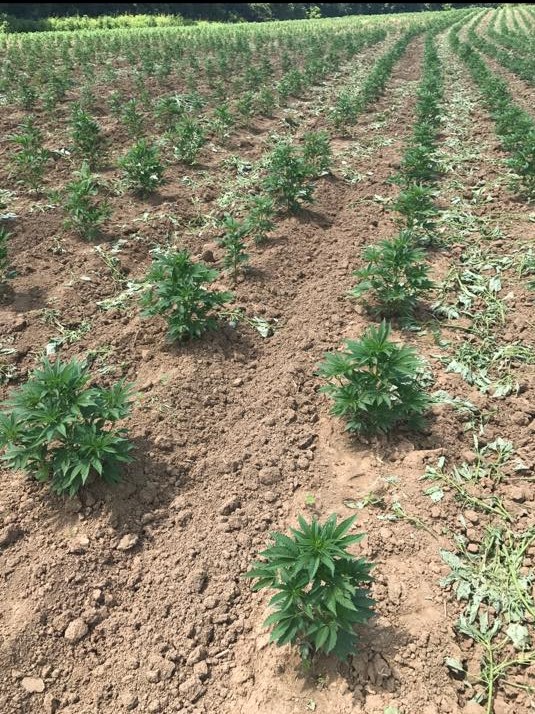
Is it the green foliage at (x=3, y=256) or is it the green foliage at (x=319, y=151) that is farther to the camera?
the green foliage at (x=319, y=151)

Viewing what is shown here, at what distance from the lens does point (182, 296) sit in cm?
434

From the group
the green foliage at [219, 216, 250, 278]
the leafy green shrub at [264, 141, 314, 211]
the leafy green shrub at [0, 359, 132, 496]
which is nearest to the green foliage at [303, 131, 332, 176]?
the leafy green shrub at [264, 141, 314, 211]

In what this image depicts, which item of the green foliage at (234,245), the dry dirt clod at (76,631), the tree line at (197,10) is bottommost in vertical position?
the dry dirt clod at (76,631)

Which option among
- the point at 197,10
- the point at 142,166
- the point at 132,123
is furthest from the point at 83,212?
the point at 197,10

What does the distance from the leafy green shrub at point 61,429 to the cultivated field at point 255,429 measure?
0.06 feet

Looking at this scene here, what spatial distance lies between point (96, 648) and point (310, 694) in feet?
3.69

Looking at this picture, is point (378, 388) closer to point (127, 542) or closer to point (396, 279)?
point (396, 279)

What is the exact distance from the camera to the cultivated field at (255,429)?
2553 millimetres

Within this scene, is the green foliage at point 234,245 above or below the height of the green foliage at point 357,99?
below

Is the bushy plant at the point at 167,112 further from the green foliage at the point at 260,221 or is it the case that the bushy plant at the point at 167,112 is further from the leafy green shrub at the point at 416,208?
the leafy green shrub at the point at 416,208

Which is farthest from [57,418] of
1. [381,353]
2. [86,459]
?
[381,353]

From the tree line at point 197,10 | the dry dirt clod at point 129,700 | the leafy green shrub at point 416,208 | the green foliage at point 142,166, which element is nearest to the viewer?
the dry dirt clod at point 129,700

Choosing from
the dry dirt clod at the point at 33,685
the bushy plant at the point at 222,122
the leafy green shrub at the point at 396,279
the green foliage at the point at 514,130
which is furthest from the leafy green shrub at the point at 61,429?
the bushy plant at the point at 222,122

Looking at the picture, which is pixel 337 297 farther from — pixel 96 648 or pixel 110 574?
pixel 96 648
